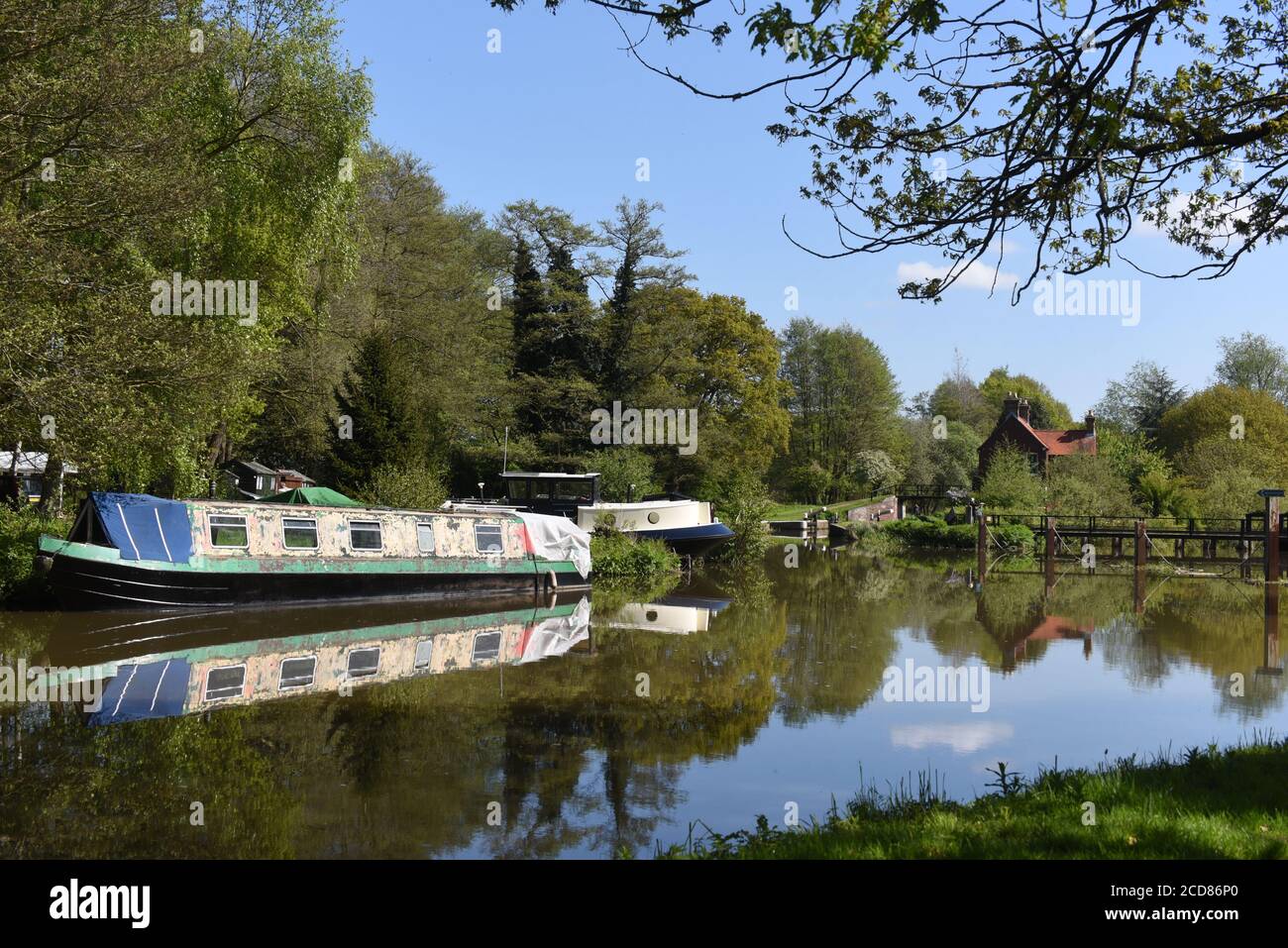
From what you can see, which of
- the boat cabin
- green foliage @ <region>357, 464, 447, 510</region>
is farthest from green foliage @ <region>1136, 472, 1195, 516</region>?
green foliage @ <region>357, 464, 447, 510</region>

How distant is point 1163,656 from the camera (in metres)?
15.2

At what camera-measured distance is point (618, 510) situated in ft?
97.1

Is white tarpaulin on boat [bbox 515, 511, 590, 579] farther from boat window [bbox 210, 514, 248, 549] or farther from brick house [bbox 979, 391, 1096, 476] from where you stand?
brick house [bbox 979, 391, 1096, 476]

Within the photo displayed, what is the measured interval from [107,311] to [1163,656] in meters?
17.1

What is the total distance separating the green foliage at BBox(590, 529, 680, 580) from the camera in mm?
27734

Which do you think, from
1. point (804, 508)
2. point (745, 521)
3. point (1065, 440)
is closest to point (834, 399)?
point (804, 508)

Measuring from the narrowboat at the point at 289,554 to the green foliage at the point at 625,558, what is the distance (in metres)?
3.54

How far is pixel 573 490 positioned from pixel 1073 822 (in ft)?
84.4

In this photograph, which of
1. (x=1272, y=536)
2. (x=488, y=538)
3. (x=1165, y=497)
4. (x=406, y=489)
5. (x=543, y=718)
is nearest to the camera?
(x=543, y=718)

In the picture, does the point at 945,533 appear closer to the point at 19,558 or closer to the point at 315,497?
the point at 315,497

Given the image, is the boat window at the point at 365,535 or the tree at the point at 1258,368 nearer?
the boat window at the point at 365,535

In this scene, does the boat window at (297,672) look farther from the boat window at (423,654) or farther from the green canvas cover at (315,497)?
the green canvas cover at (315,497)

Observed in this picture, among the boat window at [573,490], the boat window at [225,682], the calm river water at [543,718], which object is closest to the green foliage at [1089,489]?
the boat window at [573,490]

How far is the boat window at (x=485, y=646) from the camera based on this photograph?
572 inches
